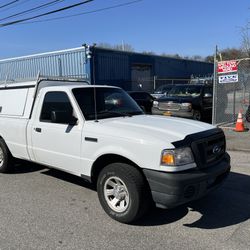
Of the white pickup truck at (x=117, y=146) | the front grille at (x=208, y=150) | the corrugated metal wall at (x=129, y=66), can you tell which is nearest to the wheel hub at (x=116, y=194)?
the white pickup truck at (x=117, y=146)

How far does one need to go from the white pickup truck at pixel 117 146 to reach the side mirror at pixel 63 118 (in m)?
0.02

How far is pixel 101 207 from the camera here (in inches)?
203

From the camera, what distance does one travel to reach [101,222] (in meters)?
4.63

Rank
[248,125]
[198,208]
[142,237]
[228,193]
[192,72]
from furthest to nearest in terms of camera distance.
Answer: [192,72]
[248,125]
[228,193]
[198,208]
[142,237]

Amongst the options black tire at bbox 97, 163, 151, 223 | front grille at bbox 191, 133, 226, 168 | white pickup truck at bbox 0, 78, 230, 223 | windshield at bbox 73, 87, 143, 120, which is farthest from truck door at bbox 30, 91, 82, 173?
front grille at bbox 191, 133, 226, 168

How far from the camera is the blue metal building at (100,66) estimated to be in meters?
27.2

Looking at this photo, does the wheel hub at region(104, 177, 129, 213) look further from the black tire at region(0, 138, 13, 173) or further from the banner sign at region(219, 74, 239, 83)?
the banner sign at region(219, 74, 239, 83)

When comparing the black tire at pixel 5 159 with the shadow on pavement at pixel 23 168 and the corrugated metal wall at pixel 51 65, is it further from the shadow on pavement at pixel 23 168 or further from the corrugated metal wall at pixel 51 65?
the corrugated metal wall at pixel 51 65

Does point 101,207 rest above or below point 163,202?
below

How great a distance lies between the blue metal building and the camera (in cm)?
2720

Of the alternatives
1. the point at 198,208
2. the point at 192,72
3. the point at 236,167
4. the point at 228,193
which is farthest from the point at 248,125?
the point at 192,72

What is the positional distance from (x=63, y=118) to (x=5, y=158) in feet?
7.35

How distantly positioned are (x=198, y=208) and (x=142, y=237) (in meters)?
1.26

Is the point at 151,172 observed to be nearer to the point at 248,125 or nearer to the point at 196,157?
the point at 196,157
